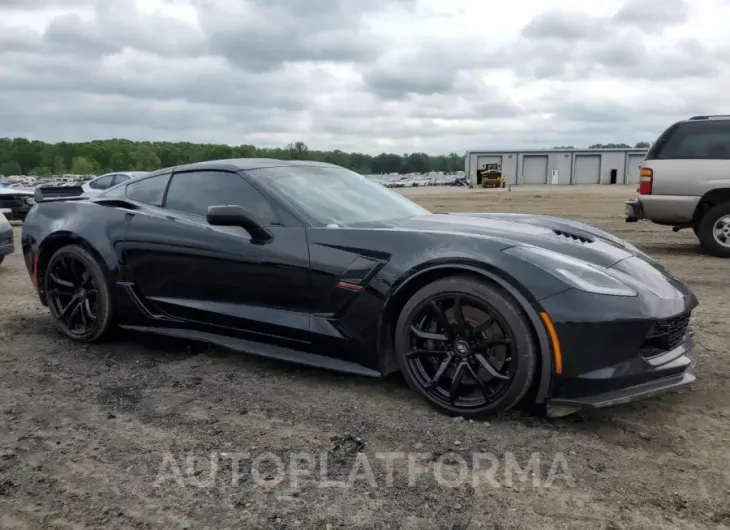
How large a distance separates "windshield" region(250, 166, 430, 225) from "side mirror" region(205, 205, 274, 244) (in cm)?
26

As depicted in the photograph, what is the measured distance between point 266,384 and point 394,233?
1.17 meters

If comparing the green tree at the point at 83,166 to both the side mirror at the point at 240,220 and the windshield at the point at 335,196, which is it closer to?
the windshield at the point at 335,196

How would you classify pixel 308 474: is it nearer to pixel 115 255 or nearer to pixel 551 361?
pixel 551 361

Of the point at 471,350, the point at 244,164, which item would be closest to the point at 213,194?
the point at 244,164

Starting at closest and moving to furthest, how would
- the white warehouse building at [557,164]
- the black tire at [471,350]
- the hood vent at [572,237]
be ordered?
1. the black tire at [471,350]
2. the hood vent at [572,237]
3. the white warehouse building at [557,164]

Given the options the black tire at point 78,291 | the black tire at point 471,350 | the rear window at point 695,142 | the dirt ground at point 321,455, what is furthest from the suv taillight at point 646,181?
the black tire at point 78,291

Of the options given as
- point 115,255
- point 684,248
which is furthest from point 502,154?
point 115,255

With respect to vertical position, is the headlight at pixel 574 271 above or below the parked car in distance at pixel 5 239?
above

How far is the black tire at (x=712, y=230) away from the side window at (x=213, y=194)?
6.99 m

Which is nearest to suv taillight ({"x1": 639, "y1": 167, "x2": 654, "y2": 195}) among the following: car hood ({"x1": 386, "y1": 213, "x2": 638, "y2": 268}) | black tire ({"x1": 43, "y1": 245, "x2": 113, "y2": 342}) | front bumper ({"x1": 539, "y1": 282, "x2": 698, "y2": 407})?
car hood ({"x1": 386, "y1": 213, "x2": 638, "y2": 268})

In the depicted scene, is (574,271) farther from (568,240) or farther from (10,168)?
(10,168)

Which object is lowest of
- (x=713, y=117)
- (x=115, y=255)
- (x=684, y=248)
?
(x=684, y=248)

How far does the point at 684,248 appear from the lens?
31.1 ft

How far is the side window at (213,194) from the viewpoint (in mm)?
3864
